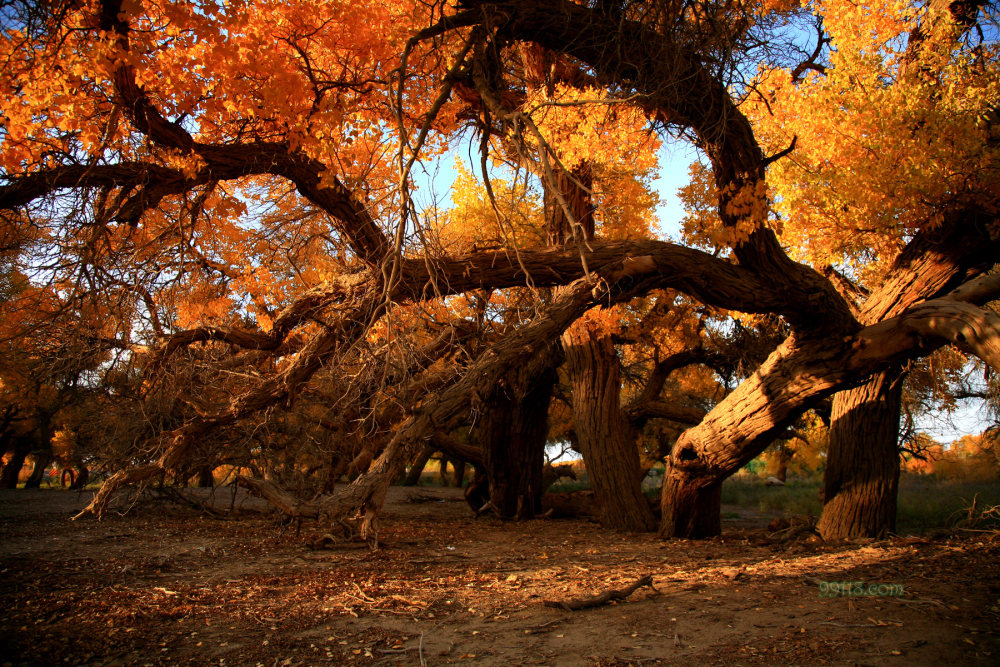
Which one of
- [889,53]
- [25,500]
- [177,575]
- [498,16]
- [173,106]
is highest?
[889,53]

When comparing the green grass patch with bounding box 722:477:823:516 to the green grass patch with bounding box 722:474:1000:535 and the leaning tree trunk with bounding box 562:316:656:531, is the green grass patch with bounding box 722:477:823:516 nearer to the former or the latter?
the green grass patch with bounding box 722:474:1000:535

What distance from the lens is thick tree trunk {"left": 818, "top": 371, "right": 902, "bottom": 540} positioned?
7137 millimetres

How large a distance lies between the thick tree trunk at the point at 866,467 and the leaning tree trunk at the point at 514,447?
5.02 metres

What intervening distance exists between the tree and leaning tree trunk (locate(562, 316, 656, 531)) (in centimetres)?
143

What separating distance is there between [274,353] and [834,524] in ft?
23.1

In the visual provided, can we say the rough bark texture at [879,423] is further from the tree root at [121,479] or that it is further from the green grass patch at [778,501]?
the green grass patch at [778,501]

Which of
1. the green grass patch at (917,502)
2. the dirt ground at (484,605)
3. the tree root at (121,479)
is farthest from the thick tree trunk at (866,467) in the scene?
the tree root at (121,479)

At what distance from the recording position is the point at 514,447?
1125 centimetres

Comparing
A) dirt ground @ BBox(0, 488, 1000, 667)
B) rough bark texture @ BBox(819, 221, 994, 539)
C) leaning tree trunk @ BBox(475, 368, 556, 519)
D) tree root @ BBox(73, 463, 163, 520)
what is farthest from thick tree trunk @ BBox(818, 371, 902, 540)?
tree root @ BBox(73, 463, 163, 520)

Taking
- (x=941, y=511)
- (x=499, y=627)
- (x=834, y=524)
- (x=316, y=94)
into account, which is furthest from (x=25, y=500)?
(x=941, y=511)

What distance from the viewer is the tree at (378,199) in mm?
4617

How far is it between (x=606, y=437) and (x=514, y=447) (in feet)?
8.51

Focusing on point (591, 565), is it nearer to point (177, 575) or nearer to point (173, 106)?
point (177, 575)

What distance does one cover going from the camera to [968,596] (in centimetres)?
348
